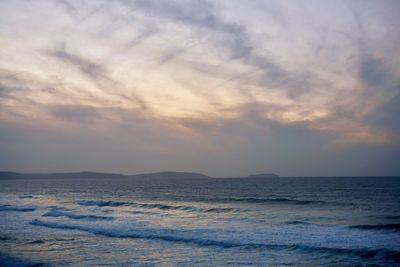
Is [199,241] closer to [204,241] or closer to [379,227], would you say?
[204,241]

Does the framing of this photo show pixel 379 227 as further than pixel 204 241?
Yes

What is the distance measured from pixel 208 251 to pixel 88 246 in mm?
7238

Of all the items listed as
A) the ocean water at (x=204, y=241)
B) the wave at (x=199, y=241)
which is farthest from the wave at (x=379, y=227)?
the wave at (x=199, y=241)

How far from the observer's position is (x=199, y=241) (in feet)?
70.0

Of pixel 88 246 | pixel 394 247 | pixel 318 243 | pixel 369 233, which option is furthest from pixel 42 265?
pixel 369 233

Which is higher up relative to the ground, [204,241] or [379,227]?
[379,227]

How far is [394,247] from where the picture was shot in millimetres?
18875

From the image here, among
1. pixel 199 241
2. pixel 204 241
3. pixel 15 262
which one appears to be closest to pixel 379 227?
pixel 204 241

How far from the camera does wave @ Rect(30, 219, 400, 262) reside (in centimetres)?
1775

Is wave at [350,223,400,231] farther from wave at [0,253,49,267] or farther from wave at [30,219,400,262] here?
wave at [0,253,49,267]

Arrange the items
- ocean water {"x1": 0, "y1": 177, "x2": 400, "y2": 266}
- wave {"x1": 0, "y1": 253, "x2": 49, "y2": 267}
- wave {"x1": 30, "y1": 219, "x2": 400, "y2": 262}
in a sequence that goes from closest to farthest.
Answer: wave {"x1": 0, "y1": 253, "x2": 49, "y2": 267}
ocean water {"x1": 0, "y1": 177, "x2": 400, "y2": 266}
wave {"x1": 30, "y1": 219, "x2": 400, "y2": 262}

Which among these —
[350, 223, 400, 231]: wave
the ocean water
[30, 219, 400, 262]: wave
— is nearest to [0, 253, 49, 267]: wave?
the ocean water

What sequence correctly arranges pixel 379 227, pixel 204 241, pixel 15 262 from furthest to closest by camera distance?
pixel 379 227, pixel 204 241, pixel 15 262

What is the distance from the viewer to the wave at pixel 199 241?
1775 cm
